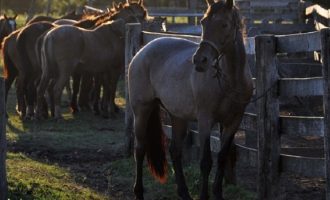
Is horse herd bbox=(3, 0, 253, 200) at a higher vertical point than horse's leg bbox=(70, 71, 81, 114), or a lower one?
higher

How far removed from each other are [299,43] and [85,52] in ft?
33.0

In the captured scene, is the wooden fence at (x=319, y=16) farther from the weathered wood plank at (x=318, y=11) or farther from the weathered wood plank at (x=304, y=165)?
the weathered wood plank at (x=304, y=165)

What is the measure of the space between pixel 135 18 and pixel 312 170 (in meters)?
10.1

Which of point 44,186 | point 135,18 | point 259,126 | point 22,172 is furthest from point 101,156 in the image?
point 135,18

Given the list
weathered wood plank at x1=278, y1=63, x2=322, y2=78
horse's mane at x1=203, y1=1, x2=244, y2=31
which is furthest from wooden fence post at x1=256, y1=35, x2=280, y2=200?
weathered wood plank at x1=278, y1=63, x2=322, y2=78

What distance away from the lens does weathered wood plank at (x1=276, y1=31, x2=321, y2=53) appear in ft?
24.2

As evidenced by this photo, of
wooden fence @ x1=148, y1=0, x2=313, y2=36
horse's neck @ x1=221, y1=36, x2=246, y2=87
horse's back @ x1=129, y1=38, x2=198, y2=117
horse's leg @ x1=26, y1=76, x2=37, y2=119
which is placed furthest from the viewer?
wooden fence @ x1=148, y1=0, x2=313, y2=36

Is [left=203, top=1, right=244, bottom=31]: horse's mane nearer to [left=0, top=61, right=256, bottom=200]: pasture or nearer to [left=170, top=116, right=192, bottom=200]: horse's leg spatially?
[left=170, top=116, right=192, bottom=200]: horse's leg

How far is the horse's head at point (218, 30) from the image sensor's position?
7.50m

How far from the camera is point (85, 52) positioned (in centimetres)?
1727

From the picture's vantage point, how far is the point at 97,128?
1562 centimetres

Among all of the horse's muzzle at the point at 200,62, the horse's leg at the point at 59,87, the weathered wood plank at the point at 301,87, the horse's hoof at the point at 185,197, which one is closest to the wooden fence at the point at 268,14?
the horse's leg at the point at 59,87

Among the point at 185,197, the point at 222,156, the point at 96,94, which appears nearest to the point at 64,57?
the point at 96,94

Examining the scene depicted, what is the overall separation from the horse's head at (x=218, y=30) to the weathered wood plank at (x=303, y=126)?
3.05 ft
